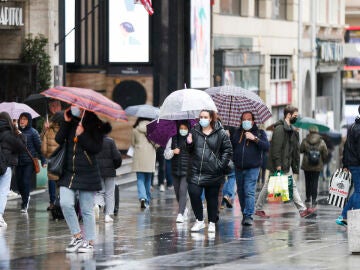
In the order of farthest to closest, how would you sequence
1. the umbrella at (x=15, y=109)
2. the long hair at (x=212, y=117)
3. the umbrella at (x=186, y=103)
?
the umbrella at (x=15, y=109) → the umbrella at (x=186, y=103) → the long hair at (x=212, y=117)

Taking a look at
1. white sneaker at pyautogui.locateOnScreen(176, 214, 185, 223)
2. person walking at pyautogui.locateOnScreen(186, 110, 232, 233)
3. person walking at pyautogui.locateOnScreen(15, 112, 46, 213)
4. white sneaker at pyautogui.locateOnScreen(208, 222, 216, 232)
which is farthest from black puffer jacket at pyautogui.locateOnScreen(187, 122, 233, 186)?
person walking at pyautogui.locateOnScreen(15, 112, 46, 213)

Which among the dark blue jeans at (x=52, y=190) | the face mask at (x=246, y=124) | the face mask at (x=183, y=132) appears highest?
the face mask at (x=246, y=124)

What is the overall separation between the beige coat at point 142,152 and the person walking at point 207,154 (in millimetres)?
5008

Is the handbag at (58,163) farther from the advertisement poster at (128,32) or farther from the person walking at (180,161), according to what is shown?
the advertisement poster at (128,32)

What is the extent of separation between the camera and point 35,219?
18.8 meters

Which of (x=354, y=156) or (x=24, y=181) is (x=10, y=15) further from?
(x=354, y=156)

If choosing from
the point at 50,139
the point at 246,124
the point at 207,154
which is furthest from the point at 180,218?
the point at 50,139

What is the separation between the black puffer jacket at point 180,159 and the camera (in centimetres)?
1795

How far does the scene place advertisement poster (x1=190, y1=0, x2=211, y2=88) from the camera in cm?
3559

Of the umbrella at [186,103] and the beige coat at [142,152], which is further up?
the umbrella at [186,103]

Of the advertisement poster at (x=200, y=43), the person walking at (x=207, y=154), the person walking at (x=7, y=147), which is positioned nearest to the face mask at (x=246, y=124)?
the person walking at (x=207, y=154)

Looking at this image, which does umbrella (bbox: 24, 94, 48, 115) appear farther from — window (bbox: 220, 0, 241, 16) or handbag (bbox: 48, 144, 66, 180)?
window (bbox: 220, 0, 241, 16)

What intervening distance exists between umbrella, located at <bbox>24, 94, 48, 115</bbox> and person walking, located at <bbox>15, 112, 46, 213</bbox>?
0.41 meters

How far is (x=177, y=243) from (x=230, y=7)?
2513cm
